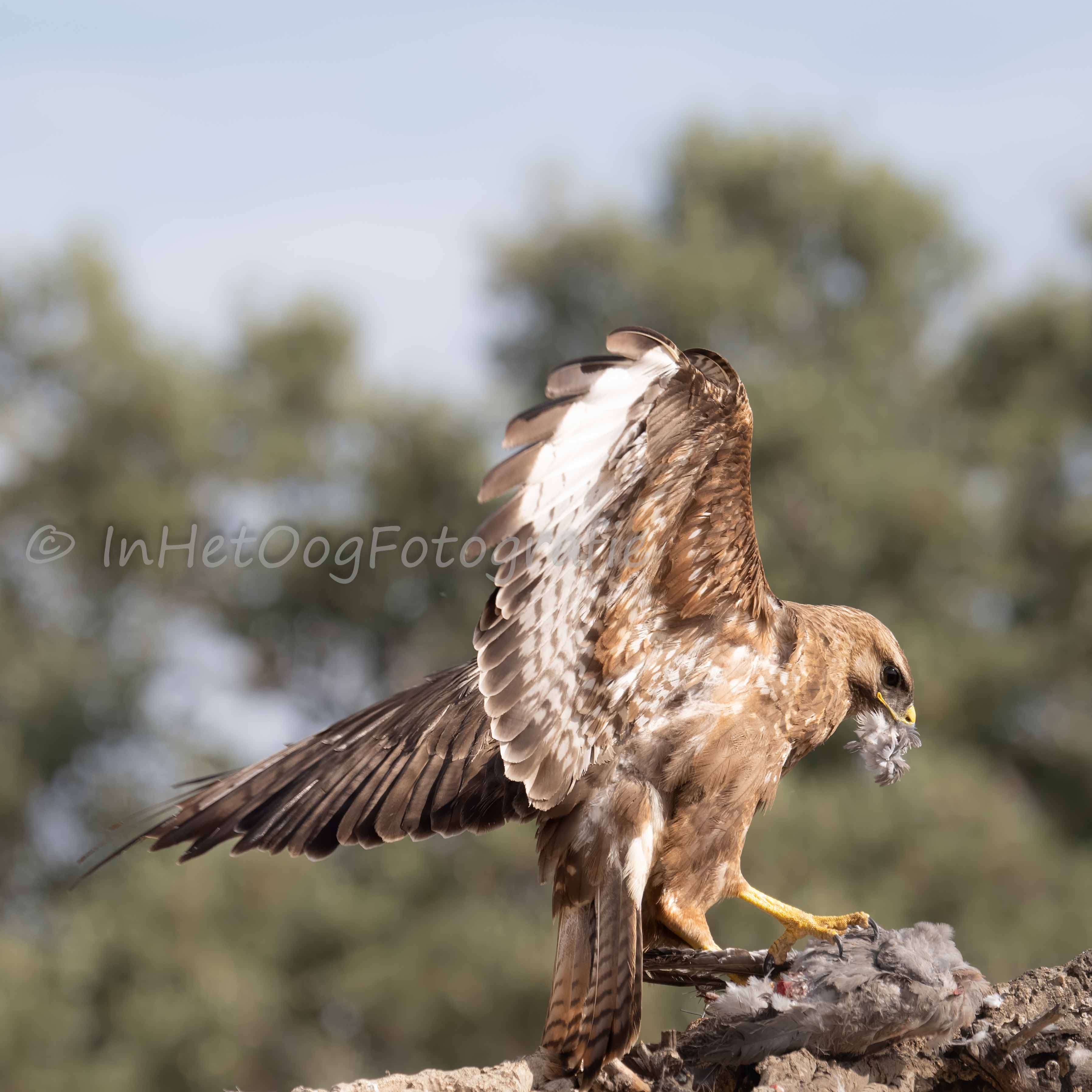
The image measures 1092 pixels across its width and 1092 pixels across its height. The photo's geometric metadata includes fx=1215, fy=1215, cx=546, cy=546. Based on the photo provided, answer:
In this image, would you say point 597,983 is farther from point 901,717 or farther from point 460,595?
point 460,595

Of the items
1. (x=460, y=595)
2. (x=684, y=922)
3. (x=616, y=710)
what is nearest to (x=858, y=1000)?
(x=684, y=922)

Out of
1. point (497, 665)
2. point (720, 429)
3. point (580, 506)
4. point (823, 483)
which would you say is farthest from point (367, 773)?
point (823, 483)

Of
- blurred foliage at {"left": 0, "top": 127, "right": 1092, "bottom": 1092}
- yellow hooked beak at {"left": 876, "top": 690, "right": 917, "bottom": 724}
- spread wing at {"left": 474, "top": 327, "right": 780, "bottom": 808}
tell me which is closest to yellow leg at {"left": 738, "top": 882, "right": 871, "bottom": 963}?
spread wing at {"left": 474, "top": 327, "right": 780, "bottom": 808}

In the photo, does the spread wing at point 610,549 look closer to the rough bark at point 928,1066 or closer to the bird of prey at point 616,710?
the bird of prey at point 616,710

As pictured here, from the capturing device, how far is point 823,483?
16.7m

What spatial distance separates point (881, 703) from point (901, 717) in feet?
0.39

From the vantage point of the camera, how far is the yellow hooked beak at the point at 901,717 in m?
4.23

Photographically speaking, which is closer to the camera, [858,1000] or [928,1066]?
[858,1000]

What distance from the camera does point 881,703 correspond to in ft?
13.9

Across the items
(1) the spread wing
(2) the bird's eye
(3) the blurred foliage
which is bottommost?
(3) the blurred foliage

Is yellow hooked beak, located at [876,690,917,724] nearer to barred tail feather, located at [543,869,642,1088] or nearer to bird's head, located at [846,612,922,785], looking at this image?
bird's head, located at [846,612,922,785]

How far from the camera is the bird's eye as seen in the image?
4.23 m

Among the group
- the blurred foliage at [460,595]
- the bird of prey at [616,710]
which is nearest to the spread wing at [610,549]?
the bird of prey at [616,710]

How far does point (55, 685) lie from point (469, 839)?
6603 millimetres
